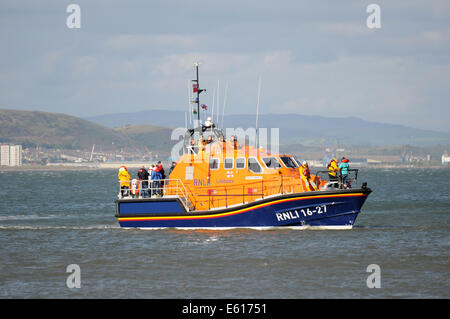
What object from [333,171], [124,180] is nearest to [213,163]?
[124,180]

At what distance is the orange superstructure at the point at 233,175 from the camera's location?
20.9 metres

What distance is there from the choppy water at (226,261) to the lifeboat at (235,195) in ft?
1.33

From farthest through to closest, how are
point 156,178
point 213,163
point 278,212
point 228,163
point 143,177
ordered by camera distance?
point 143,177, point 156,178, point 213,163, point 228,163, point 278,212

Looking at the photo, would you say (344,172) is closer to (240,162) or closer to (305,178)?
Result: (305,178)

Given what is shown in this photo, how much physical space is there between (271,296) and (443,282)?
3782mm

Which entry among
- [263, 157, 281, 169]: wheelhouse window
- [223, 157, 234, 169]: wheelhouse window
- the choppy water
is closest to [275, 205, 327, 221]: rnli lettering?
the choppy water

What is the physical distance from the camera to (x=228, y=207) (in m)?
20.9

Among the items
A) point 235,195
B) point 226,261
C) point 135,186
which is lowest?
point 226,261

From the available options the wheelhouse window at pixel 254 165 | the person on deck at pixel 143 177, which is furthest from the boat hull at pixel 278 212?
the wheelhouse window at pixel 254 165

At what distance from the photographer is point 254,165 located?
21125 millimetres

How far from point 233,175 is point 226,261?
4574mm

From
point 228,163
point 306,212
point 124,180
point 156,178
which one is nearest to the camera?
point 306,212
